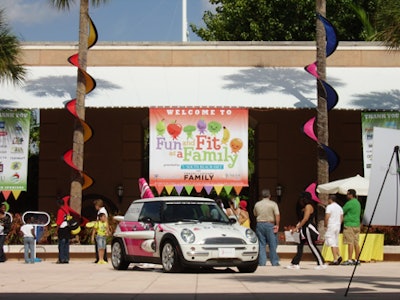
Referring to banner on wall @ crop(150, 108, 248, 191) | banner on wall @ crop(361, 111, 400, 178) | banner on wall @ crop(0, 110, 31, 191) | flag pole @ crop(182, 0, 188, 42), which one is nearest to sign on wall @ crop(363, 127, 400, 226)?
banner on wall @ crop(150, 108, 248, 191)

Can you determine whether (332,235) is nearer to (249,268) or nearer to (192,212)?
(249,268)

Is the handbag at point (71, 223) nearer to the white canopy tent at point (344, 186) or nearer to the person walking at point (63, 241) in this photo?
the person walking at point (63, 241)

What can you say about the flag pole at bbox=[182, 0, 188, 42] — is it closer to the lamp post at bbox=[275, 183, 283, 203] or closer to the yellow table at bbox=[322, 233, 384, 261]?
the lamp post at bbox=[275, 183, 283, 203]

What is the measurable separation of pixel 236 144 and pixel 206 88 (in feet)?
8.97

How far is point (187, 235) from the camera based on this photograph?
1830 centimetres

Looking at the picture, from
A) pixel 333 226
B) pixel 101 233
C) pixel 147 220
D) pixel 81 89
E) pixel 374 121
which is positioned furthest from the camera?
pixel 374 121

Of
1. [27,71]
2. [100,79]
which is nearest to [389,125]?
[100,79]

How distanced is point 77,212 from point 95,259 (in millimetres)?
1579

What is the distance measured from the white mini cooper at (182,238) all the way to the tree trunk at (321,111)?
23.5 feet

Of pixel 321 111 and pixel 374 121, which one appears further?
pixel 374 121

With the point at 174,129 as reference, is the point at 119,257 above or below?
below

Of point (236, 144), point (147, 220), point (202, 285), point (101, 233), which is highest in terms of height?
point (236, 144)

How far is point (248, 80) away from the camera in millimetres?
30438

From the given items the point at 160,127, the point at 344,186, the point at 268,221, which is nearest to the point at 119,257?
the point at 268,221
